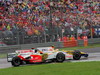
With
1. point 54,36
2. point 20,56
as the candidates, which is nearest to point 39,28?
point 54,36

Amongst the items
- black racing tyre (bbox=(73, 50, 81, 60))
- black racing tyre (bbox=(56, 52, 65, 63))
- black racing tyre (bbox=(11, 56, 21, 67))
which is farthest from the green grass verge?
black racing tyre (bbox=(73, 50, 81, 60))

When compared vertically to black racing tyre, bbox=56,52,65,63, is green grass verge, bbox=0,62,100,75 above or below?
below

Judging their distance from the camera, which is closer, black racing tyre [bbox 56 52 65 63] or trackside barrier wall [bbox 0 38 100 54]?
black racing tyre [bbox 56 52 65 63]

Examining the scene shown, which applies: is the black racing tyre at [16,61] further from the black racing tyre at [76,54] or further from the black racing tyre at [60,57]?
the black racing tyre at [76,54]

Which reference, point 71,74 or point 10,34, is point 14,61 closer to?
point 71,74

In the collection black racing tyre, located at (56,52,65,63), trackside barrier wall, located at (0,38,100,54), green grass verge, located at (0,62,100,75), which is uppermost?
trackside barrier wall, located at (0,38,100,54)

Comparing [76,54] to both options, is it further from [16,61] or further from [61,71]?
[61,71]

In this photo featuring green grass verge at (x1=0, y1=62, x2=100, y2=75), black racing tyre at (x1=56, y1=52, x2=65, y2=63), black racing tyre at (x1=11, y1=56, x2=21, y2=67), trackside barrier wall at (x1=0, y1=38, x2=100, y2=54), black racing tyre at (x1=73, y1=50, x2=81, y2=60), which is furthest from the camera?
trackside barrier wall at (x1=0, y1=38, x2=100, y2=54)

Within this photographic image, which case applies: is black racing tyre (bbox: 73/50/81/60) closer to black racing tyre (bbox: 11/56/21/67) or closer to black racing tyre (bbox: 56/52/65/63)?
black racing tyre (bbox: 56/52/65/63)

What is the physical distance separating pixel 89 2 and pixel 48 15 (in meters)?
6.43

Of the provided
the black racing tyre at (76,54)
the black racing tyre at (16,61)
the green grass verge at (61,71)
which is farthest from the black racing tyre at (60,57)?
the green grass verge at (61,71)

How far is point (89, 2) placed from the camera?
28344mm

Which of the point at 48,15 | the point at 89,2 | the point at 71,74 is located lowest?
the point at 71,74

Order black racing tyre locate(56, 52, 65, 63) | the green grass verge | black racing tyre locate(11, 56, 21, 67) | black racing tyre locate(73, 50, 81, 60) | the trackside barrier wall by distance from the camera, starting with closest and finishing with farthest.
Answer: the green grass verge → black racing tyre locate(11, 56, 21, 67) → black racing tyre locate(56, 52, 65, 63) → black racing tyre locate(73, 50, 81, 60) → the trackside barrier wall
